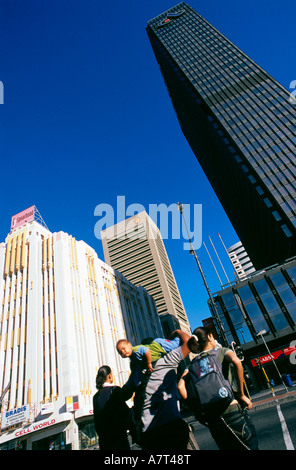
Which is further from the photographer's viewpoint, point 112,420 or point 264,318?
point 264,318

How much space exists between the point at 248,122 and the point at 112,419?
58.1 m

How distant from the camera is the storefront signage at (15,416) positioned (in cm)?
2492

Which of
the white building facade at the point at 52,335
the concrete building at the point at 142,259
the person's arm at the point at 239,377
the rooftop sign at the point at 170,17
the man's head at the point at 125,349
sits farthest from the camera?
the concrete building at the point at 142,259

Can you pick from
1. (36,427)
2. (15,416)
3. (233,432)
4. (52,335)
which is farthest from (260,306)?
(233,432)

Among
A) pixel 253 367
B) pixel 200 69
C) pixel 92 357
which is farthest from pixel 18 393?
pixel 200 69

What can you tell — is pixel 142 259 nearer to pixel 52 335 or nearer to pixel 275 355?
pixel 52 335

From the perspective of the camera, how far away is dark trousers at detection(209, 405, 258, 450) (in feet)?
8.74

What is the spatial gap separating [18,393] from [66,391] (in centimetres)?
590

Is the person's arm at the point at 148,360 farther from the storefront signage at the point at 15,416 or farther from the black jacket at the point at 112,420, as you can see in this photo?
the storefront signage at the point at 15,416

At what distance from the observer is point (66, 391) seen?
26109 mm

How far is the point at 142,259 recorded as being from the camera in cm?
10500

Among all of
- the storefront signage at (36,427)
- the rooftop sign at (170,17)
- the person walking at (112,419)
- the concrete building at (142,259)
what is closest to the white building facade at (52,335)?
the storefront signage at (36,427)

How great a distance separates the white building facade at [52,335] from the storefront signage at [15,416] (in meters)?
0.08
